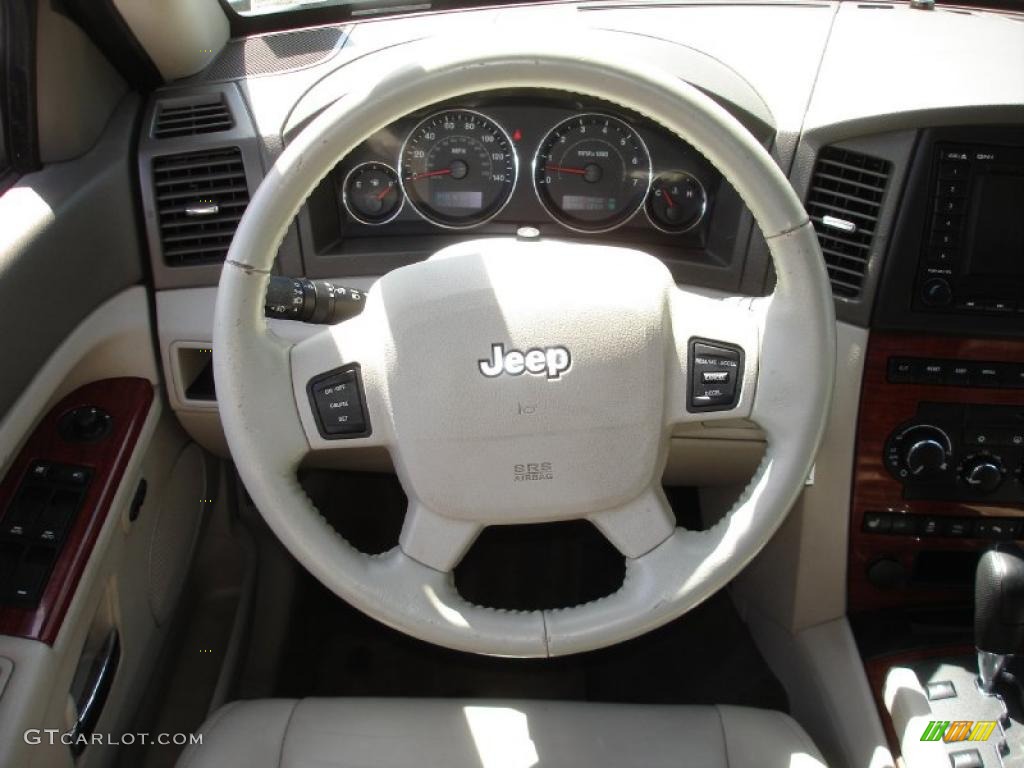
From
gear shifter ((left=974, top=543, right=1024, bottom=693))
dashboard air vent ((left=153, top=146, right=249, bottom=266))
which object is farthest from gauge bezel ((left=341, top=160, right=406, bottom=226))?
gear shifter ((left=974, top=543, right=1024, bottom=693))

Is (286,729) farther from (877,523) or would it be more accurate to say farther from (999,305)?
(999,305)

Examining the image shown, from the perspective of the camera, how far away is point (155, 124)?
69.6 inches

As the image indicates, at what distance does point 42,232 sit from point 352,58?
64 centimetres

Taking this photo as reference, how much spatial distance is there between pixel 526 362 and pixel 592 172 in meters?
0.65

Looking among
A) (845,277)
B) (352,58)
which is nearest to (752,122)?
(845,277)

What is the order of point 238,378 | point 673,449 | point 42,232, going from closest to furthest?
point 238,378 < point 42,232 < point 673,449

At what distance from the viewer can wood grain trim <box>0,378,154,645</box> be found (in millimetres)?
1427

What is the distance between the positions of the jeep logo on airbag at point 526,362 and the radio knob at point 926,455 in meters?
0.77

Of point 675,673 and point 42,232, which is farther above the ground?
point 42,232

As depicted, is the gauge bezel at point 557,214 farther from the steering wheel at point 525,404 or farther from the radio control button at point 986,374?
the radio control button at point 986,374

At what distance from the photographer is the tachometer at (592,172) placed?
1.70 metres

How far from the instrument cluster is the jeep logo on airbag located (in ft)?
2.00

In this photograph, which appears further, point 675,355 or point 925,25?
point 925,25

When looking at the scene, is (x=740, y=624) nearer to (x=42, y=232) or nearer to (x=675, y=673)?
(x=675, y=673)
